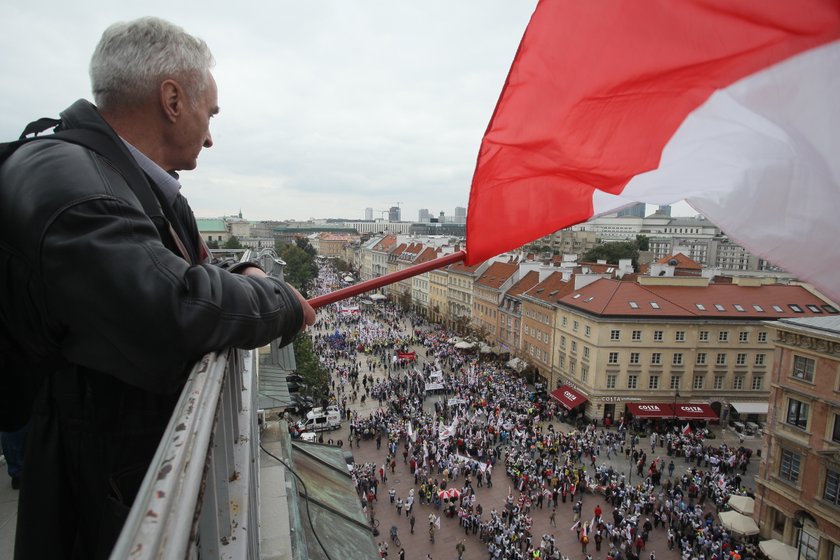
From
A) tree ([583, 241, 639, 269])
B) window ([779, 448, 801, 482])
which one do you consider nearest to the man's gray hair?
window ([779, 448, 801, 482])

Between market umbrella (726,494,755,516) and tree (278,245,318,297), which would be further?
tree (278,245,318,297)

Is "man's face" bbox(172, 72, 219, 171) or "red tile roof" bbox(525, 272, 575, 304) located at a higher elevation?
"man's face" bbox(172, 72, 219, 171)

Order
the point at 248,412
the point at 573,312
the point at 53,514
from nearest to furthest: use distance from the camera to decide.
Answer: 1. the point at 53,514
2. the point at 248,412
3. the point at 573,312

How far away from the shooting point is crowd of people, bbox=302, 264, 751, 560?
23.2 metres

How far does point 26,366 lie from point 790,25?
4.47m

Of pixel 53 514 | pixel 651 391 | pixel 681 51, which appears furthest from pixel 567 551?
pixel 53 514

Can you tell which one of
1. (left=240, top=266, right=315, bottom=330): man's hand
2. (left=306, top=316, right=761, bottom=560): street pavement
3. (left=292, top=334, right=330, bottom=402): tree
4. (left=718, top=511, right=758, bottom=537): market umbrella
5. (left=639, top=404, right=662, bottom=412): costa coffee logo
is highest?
(left=240, top=266, right=315, bottom=330): man's hand

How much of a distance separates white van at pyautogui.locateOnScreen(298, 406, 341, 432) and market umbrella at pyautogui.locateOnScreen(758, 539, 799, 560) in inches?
927

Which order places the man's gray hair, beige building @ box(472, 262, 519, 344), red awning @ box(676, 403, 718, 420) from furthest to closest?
beige building @ box(472, 262, 519, 344) < red awning @ box(676, 403, 718, 420) < the man's gray hair

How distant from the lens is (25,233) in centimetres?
133

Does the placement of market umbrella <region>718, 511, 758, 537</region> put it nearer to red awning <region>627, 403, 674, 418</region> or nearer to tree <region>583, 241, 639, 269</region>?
red awning <region>627, 403, 674, 418</region>

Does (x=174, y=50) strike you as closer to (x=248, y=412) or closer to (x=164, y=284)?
(x=164, y=284)

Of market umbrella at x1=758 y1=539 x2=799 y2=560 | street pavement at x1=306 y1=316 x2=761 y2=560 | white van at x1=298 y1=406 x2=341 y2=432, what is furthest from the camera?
white van at x1=298 y1=406 x2=341 y2=432

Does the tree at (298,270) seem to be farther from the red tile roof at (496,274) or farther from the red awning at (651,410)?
the red awning at (651,410)
